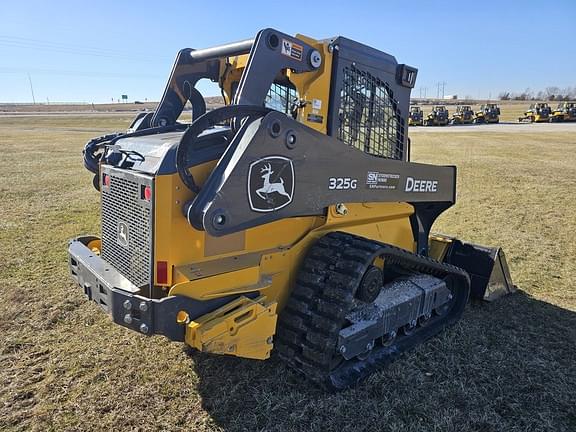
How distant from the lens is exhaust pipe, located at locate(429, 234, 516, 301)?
514cm

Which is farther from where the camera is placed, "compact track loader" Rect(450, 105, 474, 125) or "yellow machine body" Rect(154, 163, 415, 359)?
"compact track loader" Rect(450, 105, 474, 125)

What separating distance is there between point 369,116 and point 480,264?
7.58ft

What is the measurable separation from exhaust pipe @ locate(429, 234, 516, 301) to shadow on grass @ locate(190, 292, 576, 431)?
0.78 meters

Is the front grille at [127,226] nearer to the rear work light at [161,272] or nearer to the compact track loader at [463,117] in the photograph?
the rear work light at [161,272]

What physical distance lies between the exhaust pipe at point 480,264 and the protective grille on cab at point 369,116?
1500mm

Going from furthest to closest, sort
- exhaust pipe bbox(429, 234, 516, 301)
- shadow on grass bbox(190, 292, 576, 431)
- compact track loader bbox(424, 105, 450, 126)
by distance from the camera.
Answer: compact track loader bbox(424, 105, 450, 126) → exhaust pipe bbox(429, 234, 516, 301) → shadow on grass bbox(190, 292, 576, 431)

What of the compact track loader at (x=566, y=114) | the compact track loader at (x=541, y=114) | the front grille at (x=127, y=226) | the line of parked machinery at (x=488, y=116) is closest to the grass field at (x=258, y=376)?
the front grille at (x=127, y=226)

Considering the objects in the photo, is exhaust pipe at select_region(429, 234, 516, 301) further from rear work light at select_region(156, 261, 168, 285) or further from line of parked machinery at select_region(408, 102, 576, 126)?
line of parked machinery at select_region(408, 102, 576, 126)

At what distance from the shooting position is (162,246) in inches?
117

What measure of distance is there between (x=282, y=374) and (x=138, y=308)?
139 cm

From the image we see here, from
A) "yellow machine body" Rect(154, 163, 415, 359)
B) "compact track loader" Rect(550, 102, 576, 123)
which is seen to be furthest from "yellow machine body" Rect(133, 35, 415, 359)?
"compact track loader" Rect(550, 102, 576, 123)

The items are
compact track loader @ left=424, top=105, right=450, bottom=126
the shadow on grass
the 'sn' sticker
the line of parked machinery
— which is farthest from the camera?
the line of parked machinery

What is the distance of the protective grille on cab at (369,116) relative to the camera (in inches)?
151

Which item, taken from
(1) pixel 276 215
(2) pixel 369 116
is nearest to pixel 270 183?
(1) pixel 276 215
